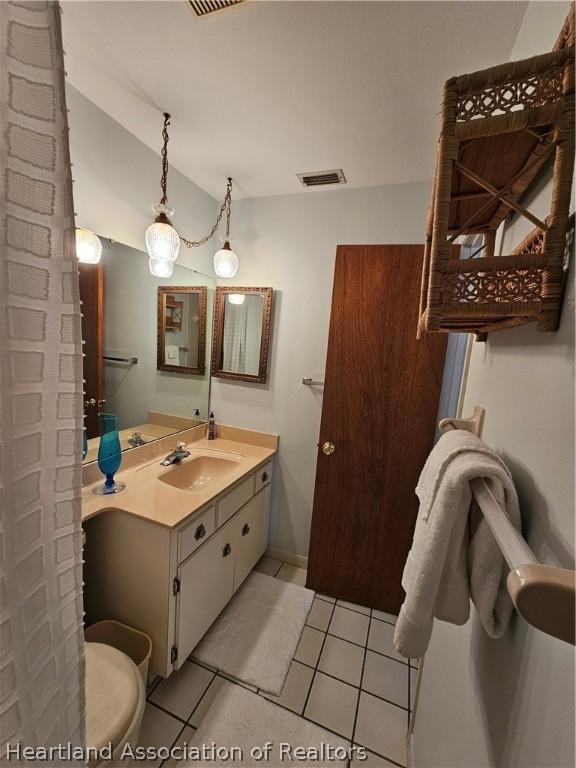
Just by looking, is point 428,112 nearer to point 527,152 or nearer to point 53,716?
point 527,152

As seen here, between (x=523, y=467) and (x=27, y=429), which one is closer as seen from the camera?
(x=27, y=429)

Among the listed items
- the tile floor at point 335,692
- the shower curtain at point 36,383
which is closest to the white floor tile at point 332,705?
the tile floor at point 335,692

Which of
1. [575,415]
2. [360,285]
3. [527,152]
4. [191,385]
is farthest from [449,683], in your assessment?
[191,385]

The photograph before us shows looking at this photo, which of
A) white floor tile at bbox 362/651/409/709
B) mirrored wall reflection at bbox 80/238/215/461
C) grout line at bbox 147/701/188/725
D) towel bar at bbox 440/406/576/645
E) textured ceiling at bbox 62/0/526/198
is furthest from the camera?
mirrored wall reflection at bbox 80/238/215/461

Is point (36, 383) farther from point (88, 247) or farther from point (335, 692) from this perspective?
point (335, 692)

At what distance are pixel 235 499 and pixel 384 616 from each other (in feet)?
3.67

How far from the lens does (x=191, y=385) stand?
6.70ft

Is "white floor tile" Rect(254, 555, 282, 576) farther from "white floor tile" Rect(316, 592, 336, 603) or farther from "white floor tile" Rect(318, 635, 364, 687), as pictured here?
"white floor tile" Rect(318, 635, 364, 687)

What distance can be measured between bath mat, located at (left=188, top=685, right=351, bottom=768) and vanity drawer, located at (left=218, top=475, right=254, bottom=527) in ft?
2.28

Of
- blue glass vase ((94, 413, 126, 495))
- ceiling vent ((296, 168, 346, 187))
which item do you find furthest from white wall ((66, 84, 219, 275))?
blue glass vase ((94, 413, 126, 495))

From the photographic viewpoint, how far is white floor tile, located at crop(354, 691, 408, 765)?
114 centimetres

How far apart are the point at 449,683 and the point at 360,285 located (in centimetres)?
154

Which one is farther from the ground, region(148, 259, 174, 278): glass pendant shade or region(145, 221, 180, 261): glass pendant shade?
region(145, 221, 180, 261): glass pendant shade

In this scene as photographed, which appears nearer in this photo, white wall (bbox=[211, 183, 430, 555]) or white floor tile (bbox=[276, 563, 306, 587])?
white wall (bbox=[211, 183, 430, 555])
